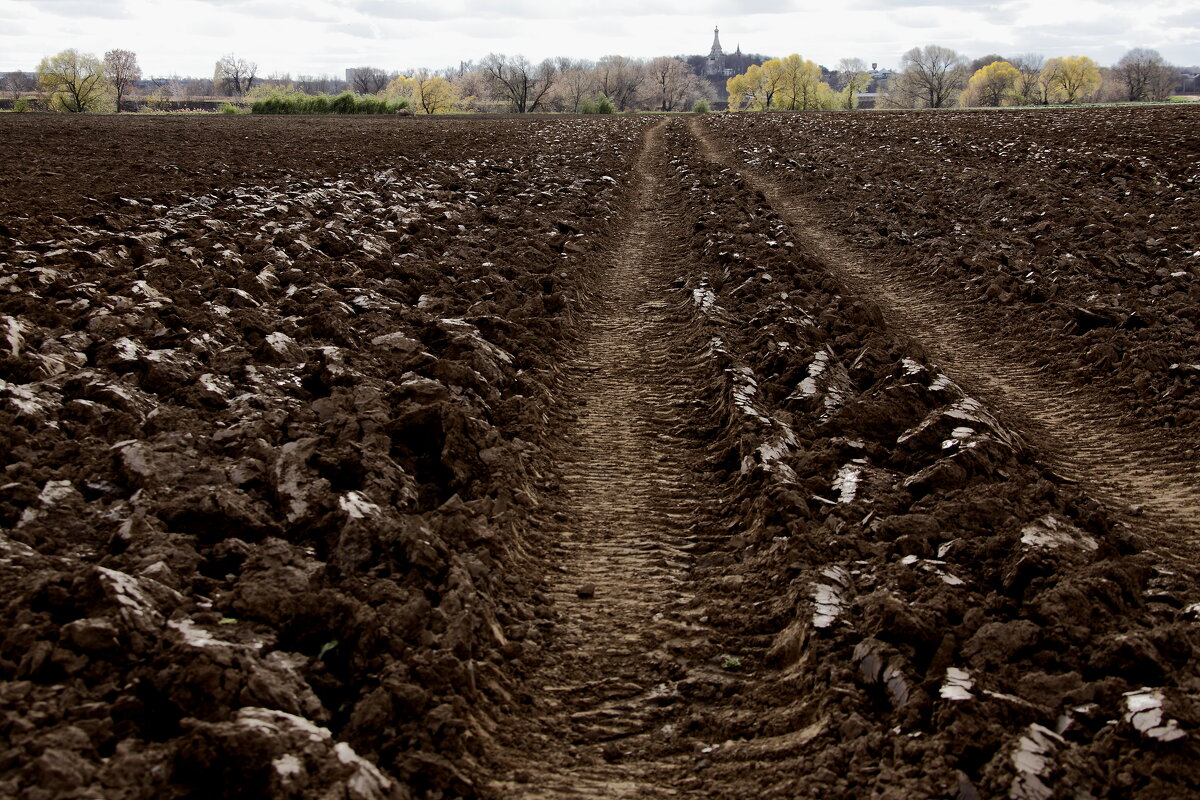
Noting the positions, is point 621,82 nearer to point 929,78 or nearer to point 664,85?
point 664,85

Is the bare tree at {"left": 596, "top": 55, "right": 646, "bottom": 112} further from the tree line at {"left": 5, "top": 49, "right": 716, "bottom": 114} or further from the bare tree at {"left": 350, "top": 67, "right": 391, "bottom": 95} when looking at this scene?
the bare tree at {"left": 350, "top": 67, "right": 391, "bottom": 95}

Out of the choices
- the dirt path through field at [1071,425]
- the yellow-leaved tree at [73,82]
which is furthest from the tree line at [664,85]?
the dirt path through field at [1071,425]

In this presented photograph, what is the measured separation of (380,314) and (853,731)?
6521mm

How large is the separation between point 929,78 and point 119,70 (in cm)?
10465

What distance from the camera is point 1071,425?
7391 millimetres

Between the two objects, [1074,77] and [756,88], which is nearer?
[1074,77]

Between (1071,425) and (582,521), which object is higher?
(1071,425)

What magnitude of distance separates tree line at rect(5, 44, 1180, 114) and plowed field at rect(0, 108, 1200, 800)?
72829mm

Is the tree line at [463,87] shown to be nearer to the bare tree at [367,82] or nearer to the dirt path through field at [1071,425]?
the bare tree at [367,82]

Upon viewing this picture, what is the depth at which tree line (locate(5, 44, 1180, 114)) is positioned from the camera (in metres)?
85.8

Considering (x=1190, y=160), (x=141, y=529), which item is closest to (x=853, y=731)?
(x=141, y=529)

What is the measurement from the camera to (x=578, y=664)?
431 cm

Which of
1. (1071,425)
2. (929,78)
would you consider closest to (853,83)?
(929,78)

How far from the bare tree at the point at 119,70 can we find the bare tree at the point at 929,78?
336 feet
